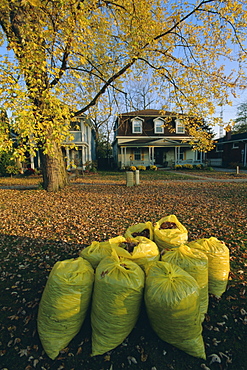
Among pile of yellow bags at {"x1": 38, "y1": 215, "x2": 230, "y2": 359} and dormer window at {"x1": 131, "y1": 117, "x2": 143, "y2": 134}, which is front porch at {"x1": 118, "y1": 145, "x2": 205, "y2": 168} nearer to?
dormer window at {"x1": 131, "y1": 117, "x2": 143, "y2": 134}

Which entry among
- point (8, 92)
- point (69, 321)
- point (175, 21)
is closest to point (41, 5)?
point (8, 92)

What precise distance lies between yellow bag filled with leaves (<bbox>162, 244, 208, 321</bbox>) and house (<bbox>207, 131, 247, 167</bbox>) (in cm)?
2626

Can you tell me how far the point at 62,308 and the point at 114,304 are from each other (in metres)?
0.48

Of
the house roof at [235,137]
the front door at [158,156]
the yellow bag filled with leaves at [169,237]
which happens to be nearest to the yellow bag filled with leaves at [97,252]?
the yellow bag filled with leaves at [169,237]

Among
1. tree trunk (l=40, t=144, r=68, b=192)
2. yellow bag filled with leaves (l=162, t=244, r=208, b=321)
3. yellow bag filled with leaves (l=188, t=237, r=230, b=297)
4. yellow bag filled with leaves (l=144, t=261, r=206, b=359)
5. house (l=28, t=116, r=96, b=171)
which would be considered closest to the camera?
yellow bag filled with leaves (l=144, t=261, r=206, b=359)

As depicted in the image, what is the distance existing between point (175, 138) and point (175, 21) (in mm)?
19174

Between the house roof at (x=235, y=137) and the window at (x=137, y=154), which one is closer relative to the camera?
the house roof at (x=235, y=137)

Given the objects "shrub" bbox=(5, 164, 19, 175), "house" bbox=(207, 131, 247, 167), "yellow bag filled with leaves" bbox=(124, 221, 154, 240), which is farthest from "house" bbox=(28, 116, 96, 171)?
"yellow bag filled with leaves" bbox=(124, 221, 154, 240)

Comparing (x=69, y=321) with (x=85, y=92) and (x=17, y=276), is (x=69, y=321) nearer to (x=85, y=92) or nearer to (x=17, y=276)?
(x=17, y=276)

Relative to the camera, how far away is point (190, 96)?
8.88 m

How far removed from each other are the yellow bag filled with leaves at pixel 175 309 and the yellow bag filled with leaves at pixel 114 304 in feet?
0.45

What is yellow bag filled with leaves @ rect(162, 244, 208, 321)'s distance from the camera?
6.78 feet

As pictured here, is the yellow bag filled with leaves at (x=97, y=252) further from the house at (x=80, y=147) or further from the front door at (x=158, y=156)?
the front door at (x=158, y=156)

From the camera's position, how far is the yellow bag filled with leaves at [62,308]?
1788 mm
